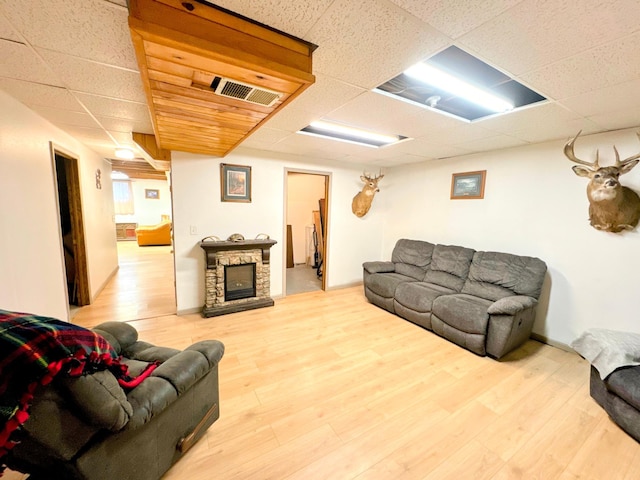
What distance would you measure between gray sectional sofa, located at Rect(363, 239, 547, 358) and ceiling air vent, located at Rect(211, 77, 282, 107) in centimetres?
272

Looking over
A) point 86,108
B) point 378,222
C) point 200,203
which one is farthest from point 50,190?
point 378,222

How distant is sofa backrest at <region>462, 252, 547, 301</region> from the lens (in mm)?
2838

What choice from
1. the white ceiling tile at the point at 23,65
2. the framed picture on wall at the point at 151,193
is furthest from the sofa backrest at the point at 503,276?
the framed picture on wall at the point at 151,193

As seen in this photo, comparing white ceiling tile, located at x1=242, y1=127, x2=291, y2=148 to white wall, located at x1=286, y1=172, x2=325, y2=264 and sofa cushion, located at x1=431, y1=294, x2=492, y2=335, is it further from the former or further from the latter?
white wall, located at x1=286, y1=172, x2=325, y2=264

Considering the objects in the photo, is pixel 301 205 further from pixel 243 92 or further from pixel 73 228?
pixel 243 92

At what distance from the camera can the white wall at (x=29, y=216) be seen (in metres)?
1.91

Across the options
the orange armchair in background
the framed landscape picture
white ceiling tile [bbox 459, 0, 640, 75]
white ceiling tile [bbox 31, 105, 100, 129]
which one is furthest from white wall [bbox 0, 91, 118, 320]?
the orange armchair in background

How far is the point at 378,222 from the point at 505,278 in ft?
8.02

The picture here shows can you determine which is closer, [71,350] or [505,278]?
[71,350]

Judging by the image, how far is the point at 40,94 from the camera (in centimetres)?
198

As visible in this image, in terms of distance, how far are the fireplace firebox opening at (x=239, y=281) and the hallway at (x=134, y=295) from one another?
2.67 ft

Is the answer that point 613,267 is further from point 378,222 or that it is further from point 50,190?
point 50,190

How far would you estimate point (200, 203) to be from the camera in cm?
350

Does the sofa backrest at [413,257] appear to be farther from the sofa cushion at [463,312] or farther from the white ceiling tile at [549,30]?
the white ceiling tile at [549,30]
